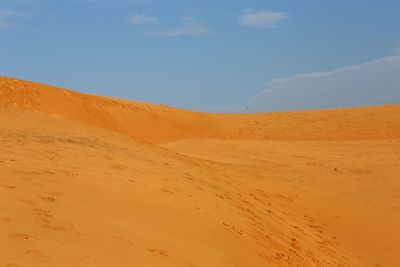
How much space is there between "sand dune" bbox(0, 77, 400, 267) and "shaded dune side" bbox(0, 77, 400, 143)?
39 cm

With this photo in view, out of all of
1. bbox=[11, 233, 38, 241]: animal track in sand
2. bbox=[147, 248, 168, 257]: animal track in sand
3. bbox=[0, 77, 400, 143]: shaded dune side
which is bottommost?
bbox=[147, 248, 168, 257]: animal track in sand

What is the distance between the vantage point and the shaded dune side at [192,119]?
19.4 metres

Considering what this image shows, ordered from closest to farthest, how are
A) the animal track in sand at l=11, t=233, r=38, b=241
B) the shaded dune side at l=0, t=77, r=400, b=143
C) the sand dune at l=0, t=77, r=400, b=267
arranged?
the animal track in sand at l=11, t=233, r=38, b=241 < the sand dune at l=0, t=77, r=400, b=267 < the shaded dune side at l=0, t=77, r=400, b=143

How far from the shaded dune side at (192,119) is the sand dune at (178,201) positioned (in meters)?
0.39

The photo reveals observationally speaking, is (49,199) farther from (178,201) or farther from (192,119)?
(192,119)

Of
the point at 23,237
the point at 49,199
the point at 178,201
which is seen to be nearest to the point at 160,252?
the point at 23,237

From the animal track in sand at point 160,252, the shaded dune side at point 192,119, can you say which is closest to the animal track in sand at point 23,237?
the animal track in sand at point 160,252

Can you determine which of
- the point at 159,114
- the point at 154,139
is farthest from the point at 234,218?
the point at 159,114

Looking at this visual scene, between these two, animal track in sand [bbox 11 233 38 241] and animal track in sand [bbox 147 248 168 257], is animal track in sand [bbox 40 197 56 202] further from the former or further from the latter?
animal track in sand [bbox 147 248 168 257]

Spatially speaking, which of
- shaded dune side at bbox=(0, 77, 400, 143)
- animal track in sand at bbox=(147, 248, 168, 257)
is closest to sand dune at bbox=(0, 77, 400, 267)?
animal track in sand at bbox=(147, 248, 168, 257)

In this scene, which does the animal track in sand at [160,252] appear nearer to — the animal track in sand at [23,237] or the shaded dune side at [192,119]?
the animal track in sand at [23,237]

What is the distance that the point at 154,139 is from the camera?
915 inches

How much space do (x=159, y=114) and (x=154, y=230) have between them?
889 inches

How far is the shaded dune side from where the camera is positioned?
63.5 ft
